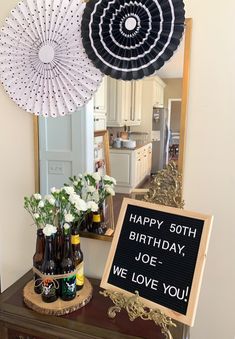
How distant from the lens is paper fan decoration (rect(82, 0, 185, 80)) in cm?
108

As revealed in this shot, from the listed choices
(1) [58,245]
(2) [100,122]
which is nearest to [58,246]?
(1) [58,245]

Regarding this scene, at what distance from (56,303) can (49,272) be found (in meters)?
0.12

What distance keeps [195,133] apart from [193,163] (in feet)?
0.39

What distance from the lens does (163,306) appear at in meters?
0.96

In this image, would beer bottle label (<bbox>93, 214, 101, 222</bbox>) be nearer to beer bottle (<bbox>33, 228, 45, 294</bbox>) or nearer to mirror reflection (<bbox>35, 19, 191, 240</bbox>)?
mirror reflection (<bbox>35, 19, 191, 240</bbox>)

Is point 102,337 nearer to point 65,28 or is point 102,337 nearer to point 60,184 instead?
point 60,184

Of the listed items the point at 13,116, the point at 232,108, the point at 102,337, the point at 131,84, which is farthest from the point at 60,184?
the point at 232,108

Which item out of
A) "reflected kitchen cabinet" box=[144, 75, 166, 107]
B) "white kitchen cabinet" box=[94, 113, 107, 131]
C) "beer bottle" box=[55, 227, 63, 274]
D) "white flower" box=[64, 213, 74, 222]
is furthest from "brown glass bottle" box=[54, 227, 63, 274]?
"reflected kitchen cabinet" box=[144, 75, 166, 107]

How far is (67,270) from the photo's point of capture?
1139 mm

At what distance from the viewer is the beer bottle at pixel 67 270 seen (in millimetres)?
1134

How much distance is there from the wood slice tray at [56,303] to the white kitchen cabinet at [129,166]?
0.45 metres

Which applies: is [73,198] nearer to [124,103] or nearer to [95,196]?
[95,196]

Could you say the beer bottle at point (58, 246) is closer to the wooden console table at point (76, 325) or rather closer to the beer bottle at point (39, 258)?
the beer bottle at point (39, 258)

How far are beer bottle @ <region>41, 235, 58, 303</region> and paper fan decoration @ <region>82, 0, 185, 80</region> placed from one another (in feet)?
2.42
